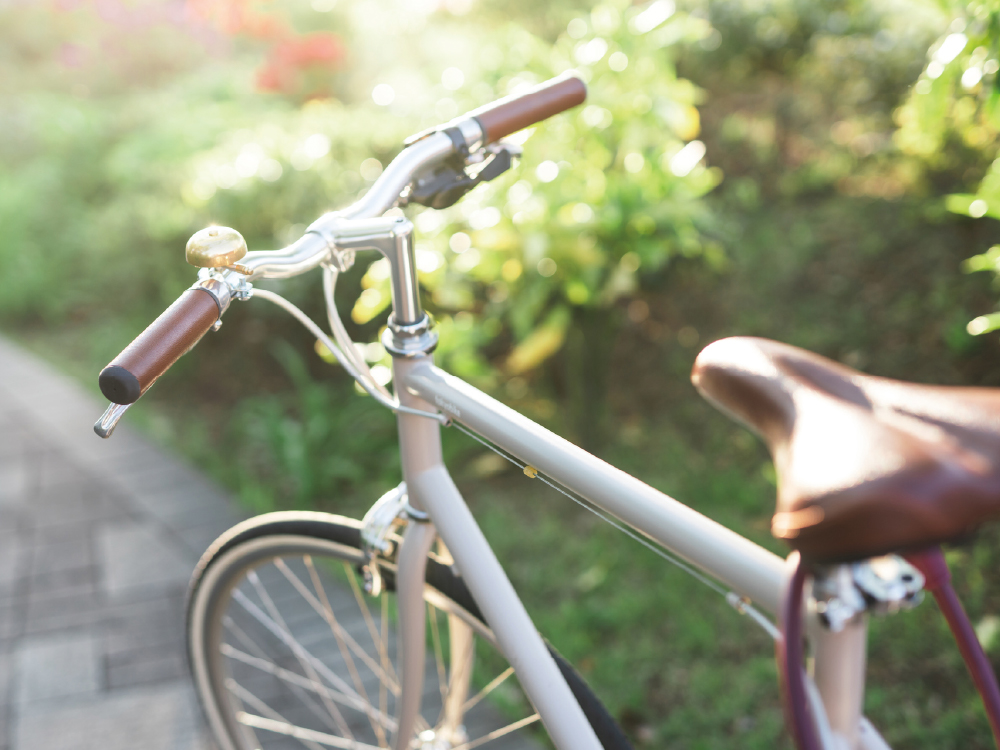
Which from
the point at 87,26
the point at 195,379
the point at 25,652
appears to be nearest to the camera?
the point at 25,652

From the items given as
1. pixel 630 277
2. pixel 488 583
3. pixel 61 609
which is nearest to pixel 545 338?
pixel 630 277

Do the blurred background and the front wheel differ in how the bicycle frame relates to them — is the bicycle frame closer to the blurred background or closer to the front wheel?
the front wheel

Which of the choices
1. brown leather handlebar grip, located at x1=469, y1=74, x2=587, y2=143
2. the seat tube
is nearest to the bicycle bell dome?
brown leather handlebar grip, located at x1=469, y1=74, x2=587, y2=143

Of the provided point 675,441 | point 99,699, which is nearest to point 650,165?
point 675,441

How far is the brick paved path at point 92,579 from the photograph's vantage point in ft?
7.76

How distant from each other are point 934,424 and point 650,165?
2094 millimetres

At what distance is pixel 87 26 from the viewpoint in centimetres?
1179

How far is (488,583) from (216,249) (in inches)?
25.6

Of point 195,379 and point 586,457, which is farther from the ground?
point 586,457

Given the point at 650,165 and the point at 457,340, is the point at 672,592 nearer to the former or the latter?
the point at 457,340

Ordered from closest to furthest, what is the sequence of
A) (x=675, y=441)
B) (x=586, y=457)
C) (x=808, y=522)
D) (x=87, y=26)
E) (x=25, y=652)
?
1. (x=808, y=522)
2. (x=586, y=457)
3. (x=25, y=652)
4. (x=675, y=441)
5. (x=87, y=26)

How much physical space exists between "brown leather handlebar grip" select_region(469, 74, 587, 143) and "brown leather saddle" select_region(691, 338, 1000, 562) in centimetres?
73

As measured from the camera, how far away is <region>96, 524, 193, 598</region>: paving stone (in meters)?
2.94

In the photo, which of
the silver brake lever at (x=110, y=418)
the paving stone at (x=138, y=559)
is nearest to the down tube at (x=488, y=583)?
the silver brake lever at (x=110, y=418)
